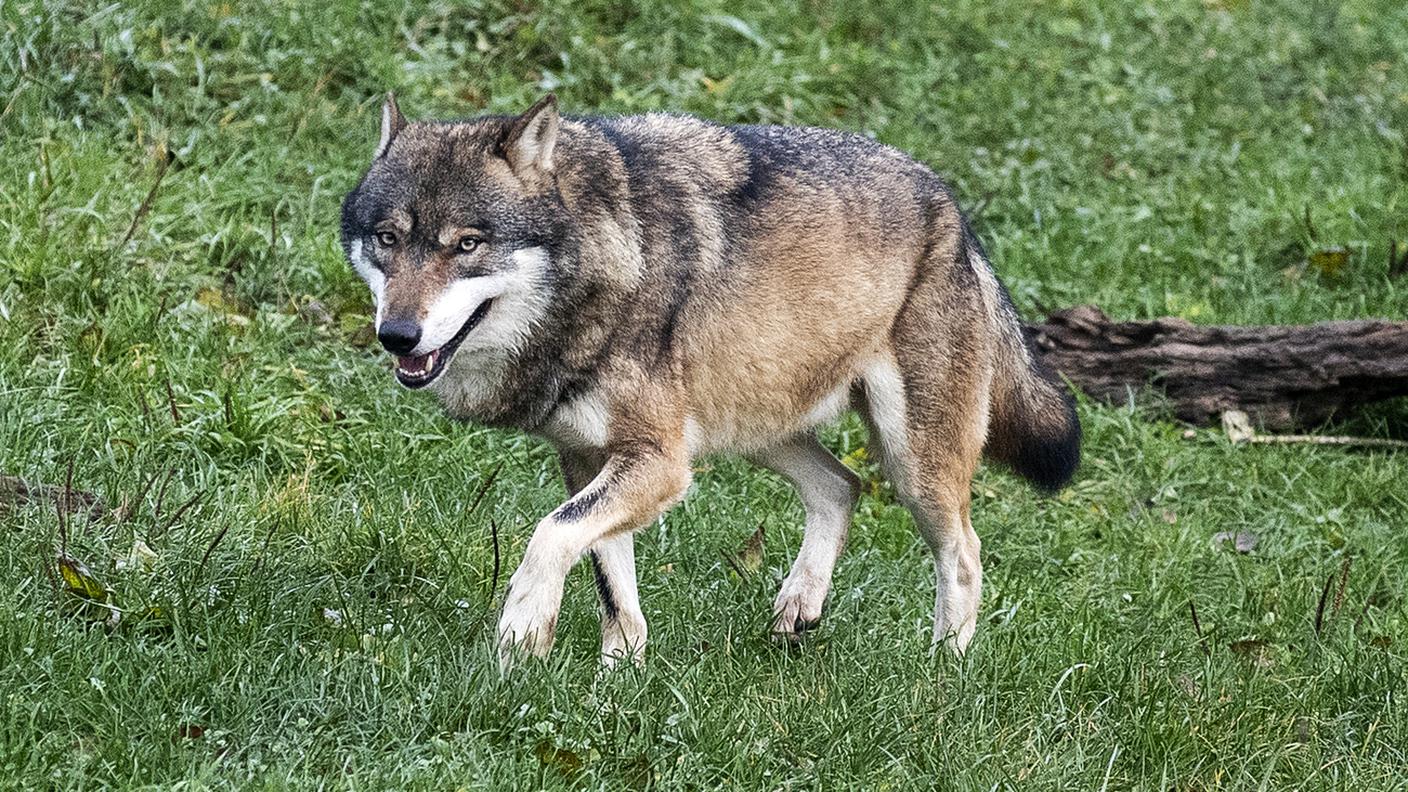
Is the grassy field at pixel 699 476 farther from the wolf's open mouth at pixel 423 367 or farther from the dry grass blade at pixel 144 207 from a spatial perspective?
the wolf's open mouth at pixel 423 367

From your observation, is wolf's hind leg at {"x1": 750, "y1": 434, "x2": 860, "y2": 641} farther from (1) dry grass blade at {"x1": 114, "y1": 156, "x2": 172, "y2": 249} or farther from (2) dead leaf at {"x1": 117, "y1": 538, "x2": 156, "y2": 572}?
(1) dry grass blade at {"x1": 114, "y1": 156, "x2": 172, "y2": 249}

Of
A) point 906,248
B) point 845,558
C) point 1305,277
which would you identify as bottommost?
point 1305,277

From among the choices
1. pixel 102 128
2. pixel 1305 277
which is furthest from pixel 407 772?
pixel 1305 277

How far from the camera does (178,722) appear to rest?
382cm

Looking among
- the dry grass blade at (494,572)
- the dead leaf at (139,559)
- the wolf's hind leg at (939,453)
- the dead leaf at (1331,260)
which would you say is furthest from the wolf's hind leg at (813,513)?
the dead leaf at (1331,260)

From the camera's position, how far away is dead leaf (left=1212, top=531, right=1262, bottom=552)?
21.5 ft

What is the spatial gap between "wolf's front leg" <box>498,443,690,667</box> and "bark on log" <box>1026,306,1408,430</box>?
340 centimetres

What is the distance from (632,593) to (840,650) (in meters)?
0.65

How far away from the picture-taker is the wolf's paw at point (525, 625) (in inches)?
172

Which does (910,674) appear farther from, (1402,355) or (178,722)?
(1402,355)

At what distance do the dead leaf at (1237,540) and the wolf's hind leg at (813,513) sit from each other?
173 centimetres

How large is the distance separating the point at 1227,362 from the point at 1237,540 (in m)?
1.14

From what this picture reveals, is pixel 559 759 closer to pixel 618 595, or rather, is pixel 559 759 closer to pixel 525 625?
pixel 525 625

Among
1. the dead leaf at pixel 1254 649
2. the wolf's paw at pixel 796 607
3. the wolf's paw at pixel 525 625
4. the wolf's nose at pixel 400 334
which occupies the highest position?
the wolf's nose at pixel 400 334
